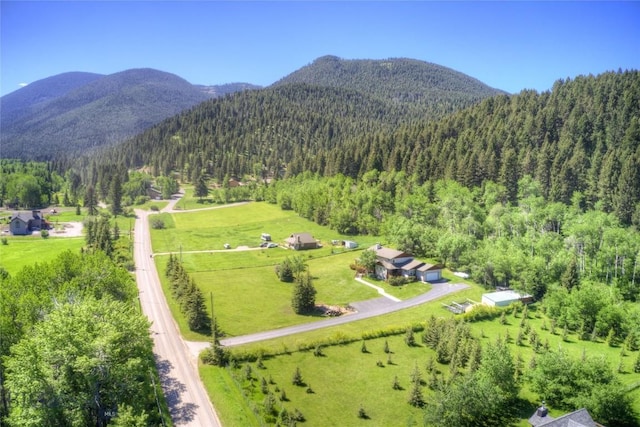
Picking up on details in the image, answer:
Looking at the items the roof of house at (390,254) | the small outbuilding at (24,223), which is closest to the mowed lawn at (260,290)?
the roof of house at (390,254)

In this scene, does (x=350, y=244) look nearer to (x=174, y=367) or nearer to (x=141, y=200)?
(x=174, y=367)

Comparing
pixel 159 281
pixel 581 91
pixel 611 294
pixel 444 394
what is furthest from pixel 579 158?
pixel 159 281

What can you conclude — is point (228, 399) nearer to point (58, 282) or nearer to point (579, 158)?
point (58, 282)

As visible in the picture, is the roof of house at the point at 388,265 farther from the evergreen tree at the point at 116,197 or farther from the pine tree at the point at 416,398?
the evergreen tree at the point at 116,197

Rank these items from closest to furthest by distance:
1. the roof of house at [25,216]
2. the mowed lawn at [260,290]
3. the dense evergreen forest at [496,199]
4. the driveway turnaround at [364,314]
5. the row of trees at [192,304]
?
the driveway turnaround at [364,314] < the row of trees at [192,304] < the dense evergreen forest at [496,199] < the mowed lawn at [260,290] < the roof of house at [25,216]

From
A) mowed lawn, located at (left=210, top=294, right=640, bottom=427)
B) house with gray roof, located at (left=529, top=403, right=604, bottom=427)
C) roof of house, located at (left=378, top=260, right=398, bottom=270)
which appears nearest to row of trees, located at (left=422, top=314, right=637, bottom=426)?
mowed lawn, located at (left=210, top=294, right=640, bottom=427)

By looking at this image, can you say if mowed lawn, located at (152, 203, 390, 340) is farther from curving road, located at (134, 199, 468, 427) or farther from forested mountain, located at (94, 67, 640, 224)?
forested mountain, located at (94, 67, 640, 224)
